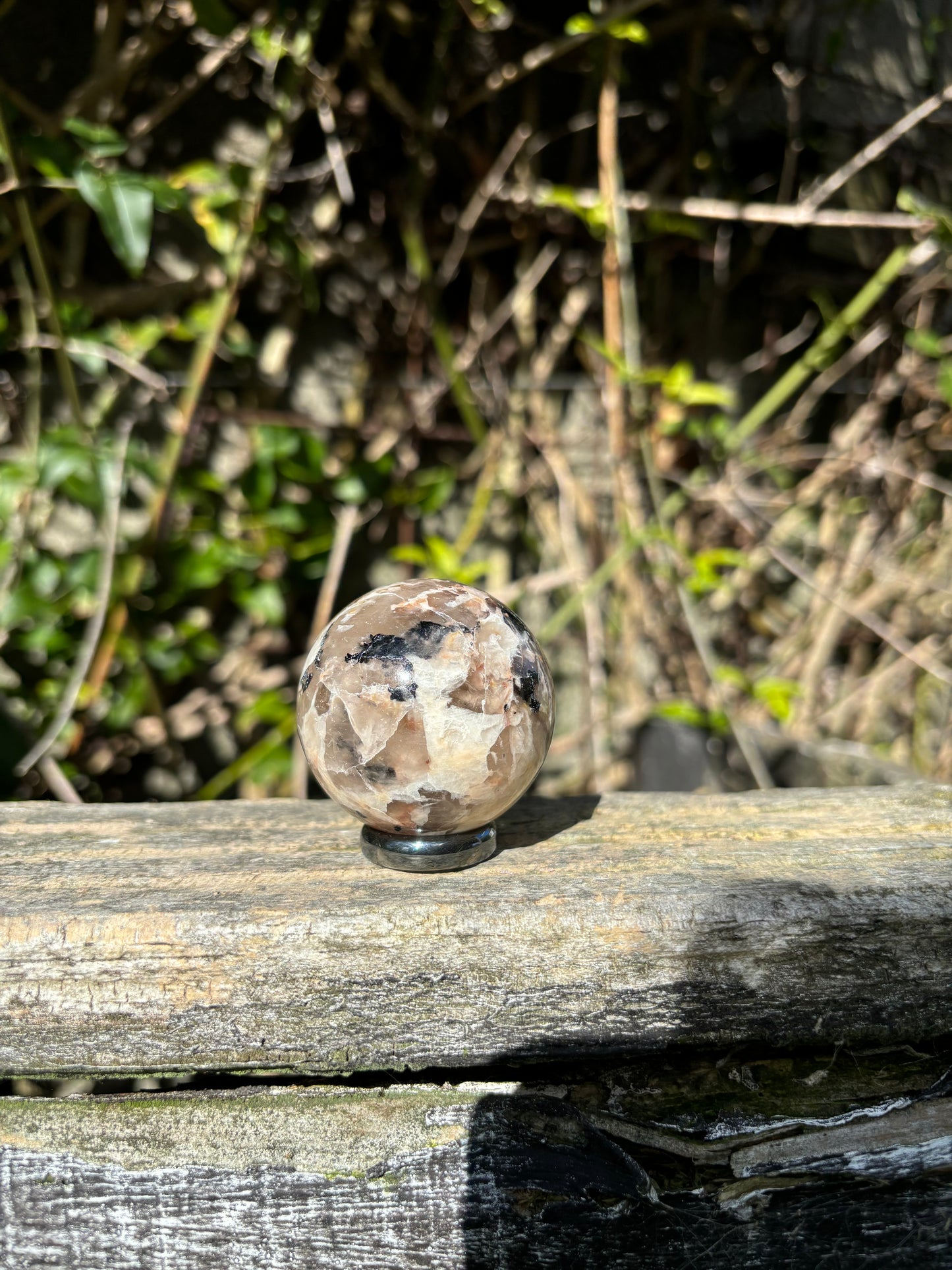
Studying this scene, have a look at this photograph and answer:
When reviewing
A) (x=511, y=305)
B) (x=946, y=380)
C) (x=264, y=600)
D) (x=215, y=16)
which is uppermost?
(x=215, y=16)

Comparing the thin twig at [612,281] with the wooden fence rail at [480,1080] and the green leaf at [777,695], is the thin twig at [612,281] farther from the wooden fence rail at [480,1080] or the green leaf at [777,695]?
the wooden fence rail at [480,1080]

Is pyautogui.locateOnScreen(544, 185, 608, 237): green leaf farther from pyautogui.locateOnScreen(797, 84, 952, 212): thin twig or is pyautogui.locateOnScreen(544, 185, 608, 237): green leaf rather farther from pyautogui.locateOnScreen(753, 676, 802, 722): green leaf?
pyautogui.locateOnScreen(753, 676, 802, 722): green leaf

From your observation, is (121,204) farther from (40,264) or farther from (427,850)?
(427,850)

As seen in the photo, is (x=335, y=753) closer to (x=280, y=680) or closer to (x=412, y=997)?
(x=412, y=997)

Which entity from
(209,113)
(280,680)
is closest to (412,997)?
(280,680)

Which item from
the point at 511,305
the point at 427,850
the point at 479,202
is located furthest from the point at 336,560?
the point at 427,850

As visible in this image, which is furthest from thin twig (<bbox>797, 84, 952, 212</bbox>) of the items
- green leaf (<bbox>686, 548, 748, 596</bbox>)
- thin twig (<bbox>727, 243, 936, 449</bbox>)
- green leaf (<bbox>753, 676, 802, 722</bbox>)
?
green leaf (<bbox>753, 676, 802, 722</bbox>)

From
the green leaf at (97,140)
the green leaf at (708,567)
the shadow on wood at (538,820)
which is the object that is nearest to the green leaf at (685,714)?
the green leaf at (708,567)
